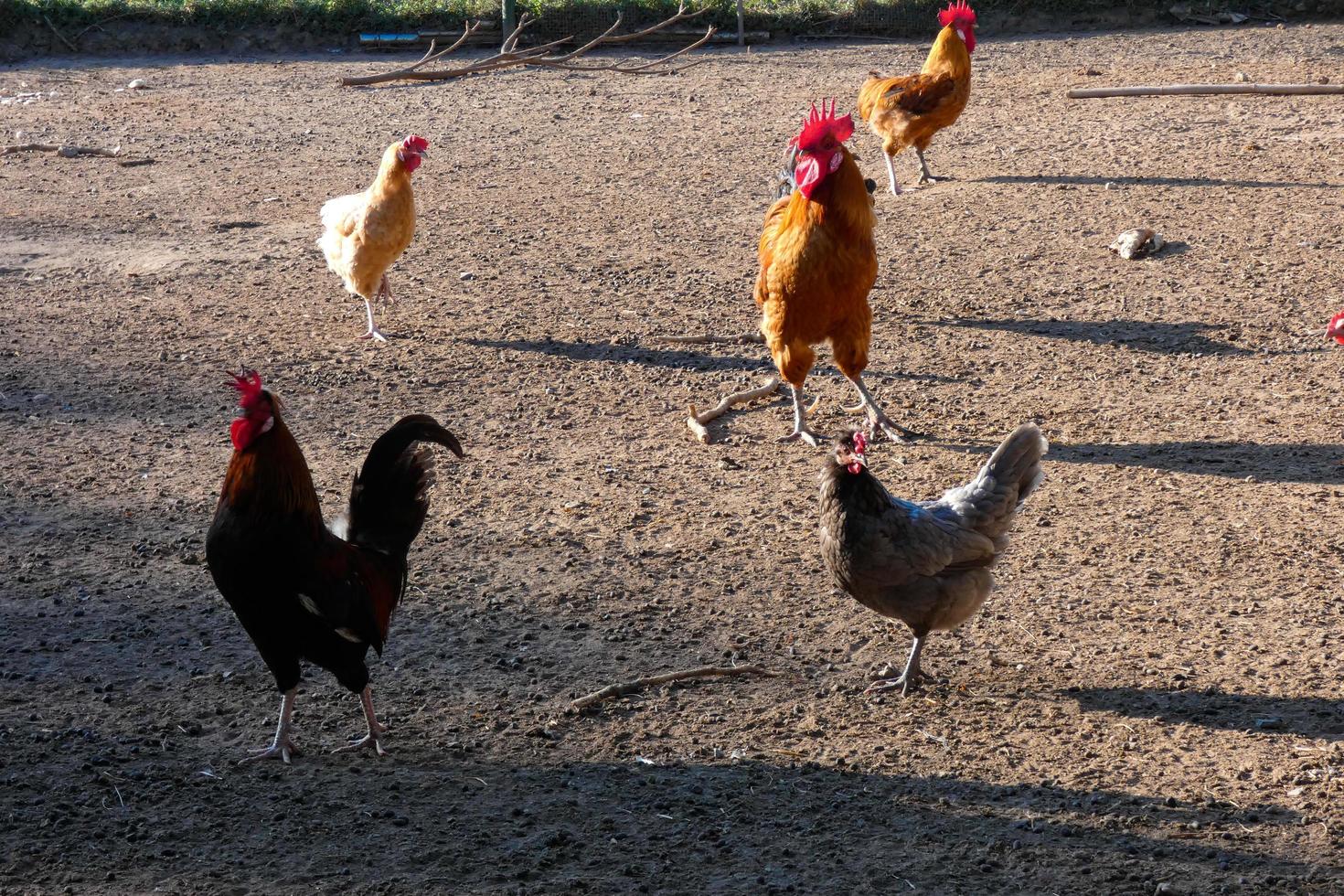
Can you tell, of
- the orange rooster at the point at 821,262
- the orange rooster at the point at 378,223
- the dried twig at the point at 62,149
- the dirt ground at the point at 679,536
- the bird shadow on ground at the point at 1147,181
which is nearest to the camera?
the dirt ground at the point at 679,536

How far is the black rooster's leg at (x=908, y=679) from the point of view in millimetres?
4539

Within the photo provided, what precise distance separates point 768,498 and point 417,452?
2.21 metres

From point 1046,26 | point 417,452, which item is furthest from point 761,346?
point 1046,26

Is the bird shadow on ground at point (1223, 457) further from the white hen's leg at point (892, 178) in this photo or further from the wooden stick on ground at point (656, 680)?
the white hen's leg at point (892, 178)

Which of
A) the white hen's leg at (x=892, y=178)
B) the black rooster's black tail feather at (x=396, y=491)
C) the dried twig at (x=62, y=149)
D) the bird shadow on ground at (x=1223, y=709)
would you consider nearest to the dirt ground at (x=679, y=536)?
the bird shadow on ground at (x=1223, y=709)

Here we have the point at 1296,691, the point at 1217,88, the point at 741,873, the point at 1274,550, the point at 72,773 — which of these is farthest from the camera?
the point at 1217,88

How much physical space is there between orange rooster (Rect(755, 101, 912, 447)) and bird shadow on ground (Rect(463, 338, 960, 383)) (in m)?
0.90

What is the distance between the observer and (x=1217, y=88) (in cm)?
1287

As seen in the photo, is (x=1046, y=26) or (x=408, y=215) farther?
(x=1046, y=26)

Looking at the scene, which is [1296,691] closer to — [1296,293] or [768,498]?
[768,498]

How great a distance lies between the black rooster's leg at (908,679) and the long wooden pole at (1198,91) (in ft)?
34.5

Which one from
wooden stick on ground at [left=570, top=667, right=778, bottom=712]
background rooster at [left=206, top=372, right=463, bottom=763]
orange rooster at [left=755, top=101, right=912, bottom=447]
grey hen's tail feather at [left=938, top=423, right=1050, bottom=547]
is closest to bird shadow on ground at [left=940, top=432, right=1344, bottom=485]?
orange rooster at [left=755, top=101, right=912, bottom=447]

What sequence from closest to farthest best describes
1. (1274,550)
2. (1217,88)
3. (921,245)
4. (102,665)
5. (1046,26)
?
(102,665)
(1274,550)
(921,245)
(1217,88)
(1046,26)

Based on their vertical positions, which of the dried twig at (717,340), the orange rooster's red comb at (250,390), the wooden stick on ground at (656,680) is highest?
the orange rooster's red comb at (250,390)
